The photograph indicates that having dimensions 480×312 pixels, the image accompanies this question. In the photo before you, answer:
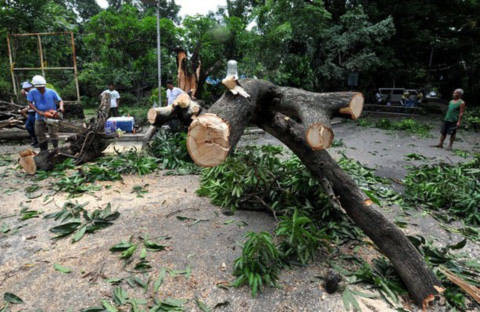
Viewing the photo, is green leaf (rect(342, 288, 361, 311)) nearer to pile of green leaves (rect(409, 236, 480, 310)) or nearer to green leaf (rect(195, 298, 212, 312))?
pile of green leaves (rect(409, 236, 480, 310))

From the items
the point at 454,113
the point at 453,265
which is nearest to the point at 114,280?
the point at 453,265

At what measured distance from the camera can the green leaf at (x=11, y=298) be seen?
220 cm

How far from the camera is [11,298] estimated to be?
2.21 m

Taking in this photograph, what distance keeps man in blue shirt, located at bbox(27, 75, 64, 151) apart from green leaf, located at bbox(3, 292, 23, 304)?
4652mm

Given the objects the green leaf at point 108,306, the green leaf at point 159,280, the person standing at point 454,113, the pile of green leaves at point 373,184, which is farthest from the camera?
the person standing at point 454,113

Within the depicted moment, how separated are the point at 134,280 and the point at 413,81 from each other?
1934cm

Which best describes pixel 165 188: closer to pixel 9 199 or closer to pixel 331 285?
pixel 9 199

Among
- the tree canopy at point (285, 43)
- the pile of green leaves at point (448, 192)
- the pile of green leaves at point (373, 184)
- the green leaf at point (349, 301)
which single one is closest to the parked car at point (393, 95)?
the tree canopy at point (285, 43)

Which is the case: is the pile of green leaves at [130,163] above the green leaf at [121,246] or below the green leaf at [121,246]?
above

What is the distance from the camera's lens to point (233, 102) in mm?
2271

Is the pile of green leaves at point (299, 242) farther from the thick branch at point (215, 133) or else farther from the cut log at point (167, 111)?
the cut log at point (167, 111)

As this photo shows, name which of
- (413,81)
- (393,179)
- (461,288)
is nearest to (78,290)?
(461,288)

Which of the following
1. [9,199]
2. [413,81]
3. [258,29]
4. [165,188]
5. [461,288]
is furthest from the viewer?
[413,81]

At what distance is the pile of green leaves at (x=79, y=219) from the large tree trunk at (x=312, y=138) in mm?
2080
